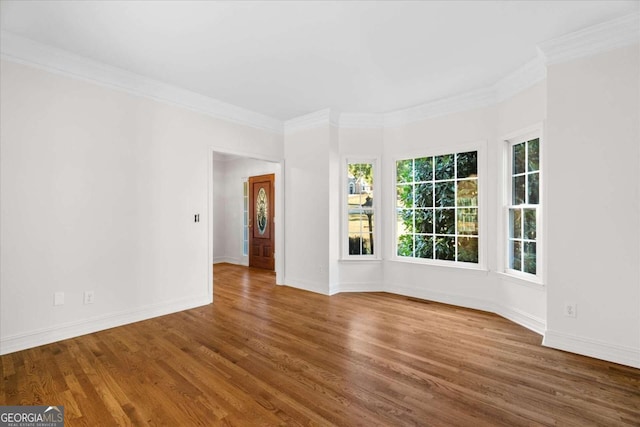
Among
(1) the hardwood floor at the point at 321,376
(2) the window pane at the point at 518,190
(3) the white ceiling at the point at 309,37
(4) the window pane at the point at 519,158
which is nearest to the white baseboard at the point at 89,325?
(1) the hardwood floor at the point at 321,376

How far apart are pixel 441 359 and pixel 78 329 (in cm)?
357

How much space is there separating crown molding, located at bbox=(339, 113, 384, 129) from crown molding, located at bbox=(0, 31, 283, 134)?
1433mm

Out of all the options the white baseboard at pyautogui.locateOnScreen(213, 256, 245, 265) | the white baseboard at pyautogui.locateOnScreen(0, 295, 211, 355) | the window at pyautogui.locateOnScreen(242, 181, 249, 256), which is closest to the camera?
the white baseboard at pyautogui.locateOnScreen(0, 295, 211, 355)

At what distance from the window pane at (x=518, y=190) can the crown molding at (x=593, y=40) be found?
1289 mm

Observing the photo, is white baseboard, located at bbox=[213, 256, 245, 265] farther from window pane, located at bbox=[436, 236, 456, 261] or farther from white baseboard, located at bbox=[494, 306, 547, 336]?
white baseboard, located at bbox=[494, 306, 547, 336]

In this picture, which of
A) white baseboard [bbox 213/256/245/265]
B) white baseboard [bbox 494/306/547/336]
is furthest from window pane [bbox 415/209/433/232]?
white baseboard [bbox 213/256/245/265]

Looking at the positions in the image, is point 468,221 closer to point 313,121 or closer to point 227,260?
point 313,121

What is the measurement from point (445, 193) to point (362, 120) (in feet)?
5.69

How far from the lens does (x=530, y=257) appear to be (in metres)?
3.50

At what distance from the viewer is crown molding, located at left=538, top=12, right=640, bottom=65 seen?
8.43 ft

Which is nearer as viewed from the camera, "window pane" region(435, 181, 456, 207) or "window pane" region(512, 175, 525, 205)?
"window pane" region(512, 175, 525, 205)

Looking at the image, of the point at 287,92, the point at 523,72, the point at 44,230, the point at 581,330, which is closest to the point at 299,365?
the point at 581,330

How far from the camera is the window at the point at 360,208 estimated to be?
198 inches

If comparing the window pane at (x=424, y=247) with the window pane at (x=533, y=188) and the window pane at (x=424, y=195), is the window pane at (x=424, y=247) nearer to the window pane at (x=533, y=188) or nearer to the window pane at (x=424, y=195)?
the window pane at (x=424, y=195)
